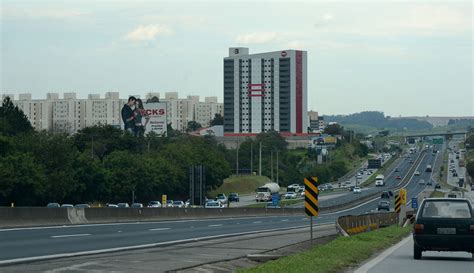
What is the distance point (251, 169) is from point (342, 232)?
139 m

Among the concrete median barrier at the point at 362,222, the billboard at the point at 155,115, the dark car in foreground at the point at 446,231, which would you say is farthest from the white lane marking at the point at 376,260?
the billboard at the point at 155,115

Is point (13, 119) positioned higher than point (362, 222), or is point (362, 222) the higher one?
point (13, 119)

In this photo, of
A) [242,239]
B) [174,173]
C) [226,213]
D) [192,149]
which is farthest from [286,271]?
[192,149]

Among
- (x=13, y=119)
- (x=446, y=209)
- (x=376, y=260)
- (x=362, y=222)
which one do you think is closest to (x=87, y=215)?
(x=362, y=222)

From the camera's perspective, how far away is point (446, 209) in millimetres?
25484

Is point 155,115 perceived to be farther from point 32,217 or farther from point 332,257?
point 332,257

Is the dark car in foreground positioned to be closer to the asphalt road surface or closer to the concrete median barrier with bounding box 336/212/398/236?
the asphalt road surface

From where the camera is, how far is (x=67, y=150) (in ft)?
324

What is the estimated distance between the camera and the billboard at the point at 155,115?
162 meters

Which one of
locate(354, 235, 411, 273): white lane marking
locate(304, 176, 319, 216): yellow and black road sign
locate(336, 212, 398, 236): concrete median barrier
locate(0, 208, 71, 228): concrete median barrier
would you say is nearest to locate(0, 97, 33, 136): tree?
locate(336, 212, 398, 236): concrete median barrier

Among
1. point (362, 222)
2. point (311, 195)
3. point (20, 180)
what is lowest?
point (362, 222)

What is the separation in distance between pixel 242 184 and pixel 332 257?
5365 inches

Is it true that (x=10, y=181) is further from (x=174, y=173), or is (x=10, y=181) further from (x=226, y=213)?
(x=174, y=173)

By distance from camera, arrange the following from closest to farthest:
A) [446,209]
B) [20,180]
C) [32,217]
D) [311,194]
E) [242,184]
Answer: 1. [446,209]
2. [311,194]
3. [32,217]
4. [20,180]
5. [242,184]
